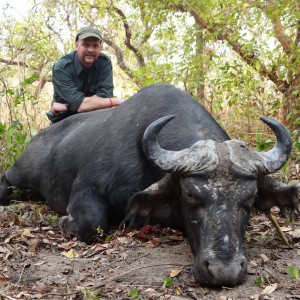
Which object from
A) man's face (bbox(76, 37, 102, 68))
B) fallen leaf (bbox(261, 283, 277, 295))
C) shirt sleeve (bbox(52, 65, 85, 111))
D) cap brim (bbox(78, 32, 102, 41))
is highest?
cap brim (bbox(78, 32, 102, 41))

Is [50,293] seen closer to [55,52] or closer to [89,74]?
[89,74]

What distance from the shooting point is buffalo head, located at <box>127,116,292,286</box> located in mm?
3596

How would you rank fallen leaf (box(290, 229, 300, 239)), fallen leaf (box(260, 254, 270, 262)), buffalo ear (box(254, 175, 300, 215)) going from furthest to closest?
fallen leaf (box(290, 229, 300, 239)) < buffalo ear (box(254, 175, 300, 215)) < fallen leaf (box(260, 254, 270, 262))

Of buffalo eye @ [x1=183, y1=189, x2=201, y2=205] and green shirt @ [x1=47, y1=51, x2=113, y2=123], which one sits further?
green shirt @ [x1=47, y1=51, x2=113, y2=123]

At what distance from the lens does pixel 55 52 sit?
13438 millimetres

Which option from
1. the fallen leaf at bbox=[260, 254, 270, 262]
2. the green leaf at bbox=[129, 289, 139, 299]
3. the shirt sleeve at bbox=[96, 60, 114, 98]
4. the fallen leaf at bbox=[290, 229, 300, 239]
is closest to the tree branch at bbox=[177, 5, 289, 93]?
the shirt sleeve at bbox=[96, 60, 114, 98]

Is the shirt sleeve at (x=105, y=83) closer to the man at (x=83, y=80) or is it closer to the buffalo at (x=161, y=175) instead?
the man at (x=83, y=80)

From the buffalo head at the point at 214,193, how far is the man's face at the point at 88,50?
3.91 metres

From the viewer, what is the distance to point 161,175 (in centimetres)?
485

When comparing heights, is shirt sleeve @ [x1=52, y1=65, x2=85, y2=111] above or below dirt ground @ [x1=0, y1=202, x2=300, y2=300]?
above

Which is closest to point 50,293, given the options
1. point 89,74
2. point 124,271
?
point 124,271

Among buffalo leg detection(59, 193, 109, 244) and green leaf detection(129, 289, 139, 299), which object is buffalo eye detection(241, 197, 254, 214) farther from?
buffalo leg detection(59, 193, 109, 244)

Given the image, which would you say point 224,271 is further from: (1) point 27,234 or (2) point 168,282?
(1) point 27,234

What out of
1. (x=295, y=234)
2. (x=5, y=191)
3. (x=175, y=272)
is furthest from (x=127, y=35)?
(x=175, y=272)
